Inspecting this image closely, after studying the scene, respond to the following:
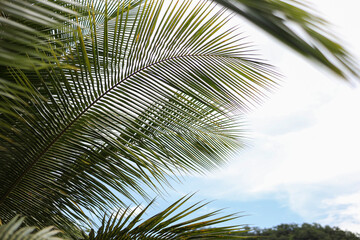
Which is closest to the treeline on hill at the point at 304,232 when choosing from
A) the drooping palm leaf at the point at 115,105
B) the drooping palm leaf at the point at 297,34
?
the drooping palm leaf at the point at 115,105

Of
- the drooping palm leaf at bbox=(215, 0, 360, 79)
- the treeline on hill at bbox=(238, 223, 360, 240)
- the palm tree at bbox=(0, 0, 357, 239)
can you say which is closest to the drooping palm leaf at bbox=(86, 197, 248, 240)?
the palm tree at bbox=(0, 0, 357, 239)

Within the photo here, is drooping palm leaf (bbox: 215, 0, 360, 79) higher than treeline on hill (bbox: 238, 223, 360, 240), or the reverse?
treeline on hill (bbox: 238, 223, 360, 240)

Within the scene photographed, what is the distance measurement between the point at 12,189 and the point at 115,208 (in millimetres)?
630

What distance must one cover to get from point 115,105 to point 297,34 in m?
1.64

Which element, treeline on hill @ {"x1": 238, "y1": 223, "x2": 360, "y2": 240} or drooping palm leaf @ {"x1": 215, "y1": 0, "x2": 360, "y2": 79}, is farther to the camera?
treeline on hill @ {"x1": 238, "y1": 223, "x2": 360, "y2": 240}

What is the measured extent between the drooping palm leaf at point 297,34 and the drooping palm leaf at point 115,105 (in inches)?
54.0

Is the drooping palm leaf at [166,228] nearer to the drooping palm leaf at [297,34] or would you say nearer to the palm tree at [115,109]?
the palm tree at [115,109]

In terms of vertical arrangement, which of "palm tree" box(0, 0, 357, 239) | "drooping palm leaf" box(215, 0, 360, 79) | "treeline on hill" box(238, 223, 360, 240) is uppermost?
"treeline on hill" box(238, 223, 360, 240)

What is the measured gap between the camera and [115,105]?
2016 mm

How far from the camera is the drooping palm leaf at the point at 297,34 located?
46 cm

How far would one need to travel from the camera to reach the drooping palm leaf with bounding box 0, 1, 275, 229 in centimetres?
194

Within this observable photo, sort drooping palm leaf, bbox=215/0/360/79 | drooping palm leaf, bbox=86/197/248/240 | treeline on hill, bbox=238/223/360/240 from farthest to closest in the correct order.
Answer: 1. treeline on hill, bbox=238/223/360/240
2. drooping palm leaf, bbox=86/197/248/240
3. drooping palm leaf, bbox=215/0/360/79

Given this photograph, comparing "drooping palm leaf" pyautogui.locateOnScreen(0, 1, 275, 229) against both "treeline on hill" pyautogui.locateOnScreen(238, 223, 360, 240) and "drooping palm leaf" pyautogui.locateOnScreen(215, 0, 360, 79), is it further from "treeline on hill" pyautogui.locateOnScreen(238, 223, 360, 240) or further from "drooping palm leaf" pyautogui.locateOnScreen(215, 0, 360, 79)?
"treeline on hill" pyautogui.locateOnScreen(238, 223, 360, 240)

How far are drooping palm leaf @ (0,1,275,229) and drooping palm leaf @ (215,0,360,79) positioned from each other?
1372 mm
